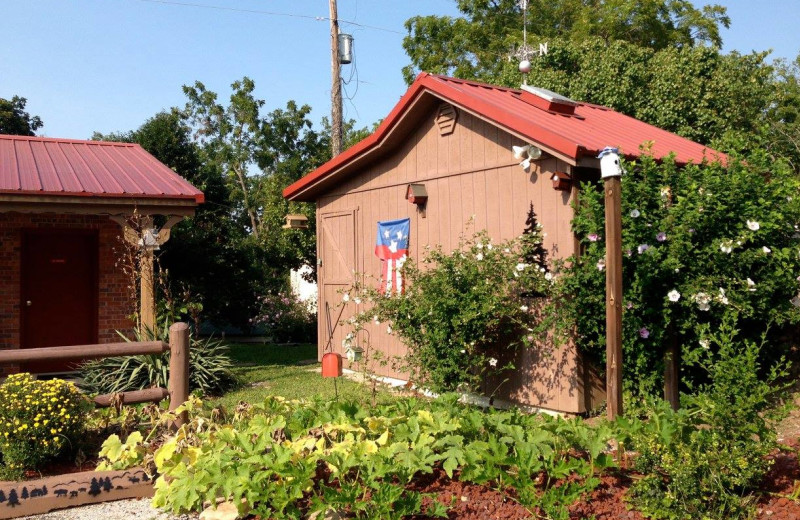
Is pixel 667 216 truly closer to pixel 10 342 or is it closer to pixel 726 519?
pixel 726 519

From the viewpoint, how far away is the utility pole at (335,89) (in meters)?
15.2

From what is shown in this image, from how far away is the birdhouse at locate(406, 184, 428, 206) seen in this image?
8.84 meters

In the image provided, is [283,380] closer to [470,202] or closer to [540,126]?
[470,202]

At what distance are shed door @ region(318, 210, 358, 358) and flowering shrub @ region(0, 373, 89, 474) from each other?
18.2ft

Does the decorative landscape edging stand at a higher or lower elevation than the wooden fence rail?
lower

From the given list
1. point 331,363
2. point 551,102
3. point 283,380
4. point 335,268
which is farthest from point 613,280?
point 335,268

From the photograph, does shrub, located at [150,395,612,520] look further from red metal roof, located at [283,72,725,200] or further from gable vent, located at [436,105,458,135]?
gable vent, located at [436,105,458,135]

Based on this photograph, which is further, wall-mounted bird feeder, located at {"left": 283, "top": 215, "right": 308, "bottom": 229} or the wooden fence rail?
wall-mounted bird feeder, located at {"left": 283, "top": 215, "right": 308, "bottom": 229}

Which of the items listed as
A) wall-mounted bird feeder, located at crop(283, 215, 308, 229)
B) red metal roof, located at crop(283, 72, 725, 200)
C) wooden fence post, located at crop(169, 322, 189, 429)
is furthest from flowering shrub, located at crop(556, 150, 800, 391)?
wall-mounted bird feeder, located at crop(283, 215, 308, 229)

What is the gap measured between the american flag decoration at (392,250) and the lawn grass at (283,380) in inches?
55.8

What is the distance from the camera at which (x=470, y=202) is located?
825 cm

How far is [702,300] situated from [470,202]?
2.94m

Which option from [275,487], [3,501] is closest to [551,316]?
[275,487]

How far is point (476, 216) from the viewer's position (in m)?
8.16
